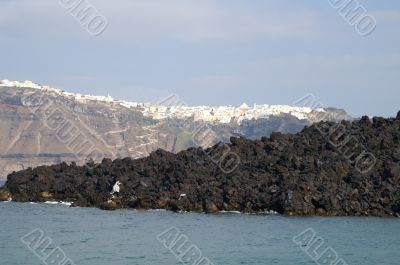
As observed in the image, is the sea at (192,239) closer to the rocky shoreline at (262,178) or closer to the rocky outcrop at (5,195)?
the rocky shoreline at (262,178)

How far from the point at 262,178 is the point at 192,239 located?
646 inches

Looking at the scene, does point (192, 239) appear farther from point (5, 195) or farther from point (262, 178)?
point (5, 195)

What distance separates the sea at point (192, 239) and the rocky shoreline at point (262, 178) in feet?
6.57

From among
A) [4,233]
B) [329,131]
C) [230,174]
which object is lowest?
[4,233]

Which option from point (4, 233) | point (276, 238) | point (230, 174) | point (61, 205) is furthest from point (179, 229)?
point (61, 205)

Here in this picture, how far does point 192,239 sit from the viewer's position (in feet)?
126

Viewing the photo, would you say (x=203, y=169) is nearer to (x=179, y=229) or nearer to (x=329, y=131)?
(x=329, y=131)

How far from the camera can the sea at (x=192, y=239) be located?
3281 centimetres

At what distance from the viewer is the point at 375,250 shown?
35.8 meters

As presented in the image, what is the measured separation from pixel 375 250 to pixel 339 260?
12.0 feet

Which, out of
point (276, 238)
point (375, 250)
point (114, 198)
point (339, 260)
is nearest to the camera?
point (339, 260)

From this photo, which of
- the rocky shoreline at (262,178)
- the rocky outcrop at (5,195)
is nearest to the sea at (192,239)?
the rocky shoreline at (262,178)

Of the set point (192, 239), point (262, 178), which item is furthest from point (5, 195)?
point (192, 239)

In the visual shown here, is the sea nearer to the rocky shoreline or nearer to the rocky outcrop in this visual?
the rocky shoreline
